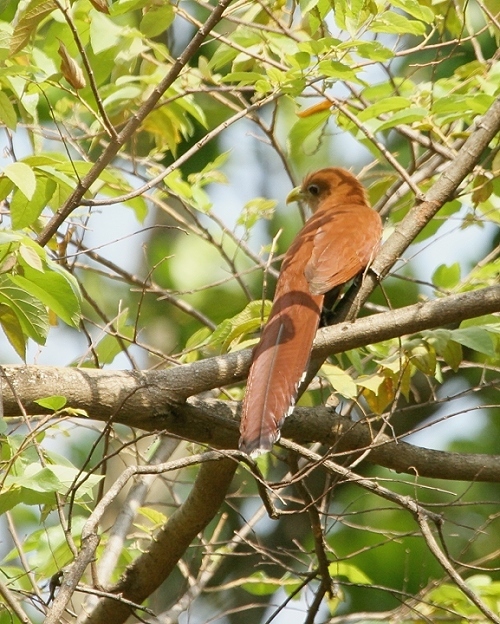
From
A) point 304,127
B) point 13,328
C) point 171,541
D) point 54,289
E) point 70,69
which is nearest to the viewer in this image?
point 54,289

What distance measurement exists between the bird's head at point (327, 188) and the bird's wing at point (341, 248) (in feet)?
1.76

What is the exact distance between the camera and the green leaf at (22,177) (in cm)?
224


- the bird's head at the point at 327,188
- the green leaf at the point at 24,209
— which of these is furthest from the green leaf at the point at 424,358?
the bird's head at the point at 327,188

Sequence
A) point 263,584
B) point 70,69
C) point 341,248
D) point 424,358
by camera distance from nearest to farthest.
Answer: point 70,69 < point 424,358 < point 263,584 < point 341,248

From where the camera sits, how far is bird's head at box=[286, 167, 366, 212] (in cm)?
495

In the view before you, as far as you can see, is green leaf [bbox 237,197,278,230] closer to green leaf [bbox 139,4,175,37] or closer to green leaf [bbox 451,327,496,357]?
green leaf [bbox 139,4,175,37]

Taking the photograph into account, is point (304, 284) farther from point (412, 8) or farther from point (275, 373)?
point (412, 8)

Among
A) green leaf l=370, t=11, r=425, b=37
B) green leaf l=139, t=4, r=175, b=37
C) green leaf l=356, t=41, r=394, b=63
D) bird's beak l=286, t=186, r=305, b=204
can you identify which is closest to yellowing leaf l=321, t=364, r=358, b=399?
green leaf l=356, t=41, r=394, b=63

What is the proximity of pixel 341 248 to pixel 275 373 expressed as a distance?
1.19 m

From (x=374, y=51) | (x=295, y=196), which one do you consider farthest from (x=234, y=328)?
(x=295, y=196)

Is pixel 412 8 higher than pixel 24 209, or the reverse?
pixel 412 8

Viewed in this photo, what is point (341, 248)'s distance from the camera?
4.05m

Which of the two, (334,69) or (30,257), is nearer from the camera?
(30,257)

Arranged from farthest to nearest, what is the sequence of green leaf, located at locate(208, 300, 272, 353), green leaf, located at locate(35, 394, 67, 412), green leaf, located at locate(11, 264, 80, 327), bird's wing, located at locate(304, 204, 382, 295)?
bird's wing, located at locate(304, 204, 382, 295) < green leaf, located at locate(208, 300, 272, 353) < green leaf, located at locate(11, 264, 80, 327) < green leaf, located at locate(35, 394, 67, 412)
